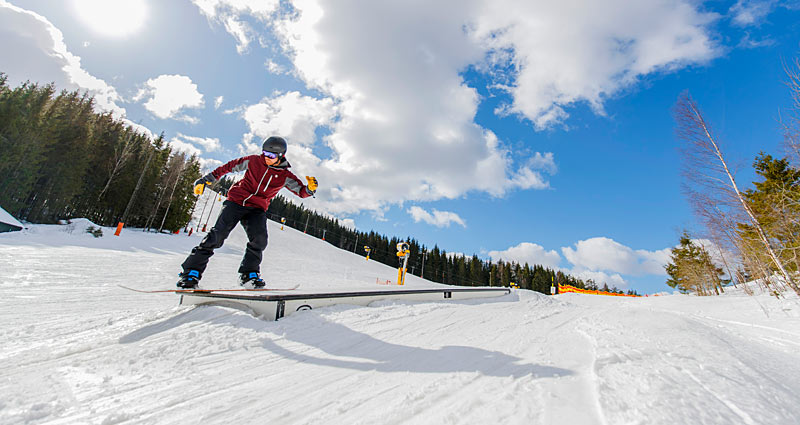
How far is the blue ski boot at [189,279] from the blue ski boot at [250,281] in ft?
1.98

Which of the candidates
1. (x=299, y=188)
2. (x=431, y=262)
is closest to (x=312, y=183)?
(x=299, y=188)

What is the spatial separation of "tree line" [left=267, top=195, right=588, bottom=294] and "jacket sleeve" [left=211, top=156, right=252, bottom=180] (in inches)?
2123

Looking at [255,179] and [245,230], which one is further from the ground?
[255,179]

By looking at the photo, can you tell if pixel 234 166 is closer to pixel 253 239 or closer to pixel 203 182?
pixel 203 182

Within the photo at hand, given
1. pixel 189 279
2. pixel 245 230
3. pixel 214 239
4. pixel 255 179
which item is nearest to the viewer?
pixel 189 279

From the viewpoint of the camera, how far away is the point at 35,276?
12.0ft

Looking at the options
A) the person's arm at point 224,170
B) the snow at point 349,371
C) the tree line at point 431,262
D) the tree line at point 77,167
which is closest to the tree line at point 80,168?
the tree line at point 77,167

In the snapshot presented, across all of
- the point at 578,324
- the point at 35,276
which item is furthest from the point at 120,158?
the point at 578,324

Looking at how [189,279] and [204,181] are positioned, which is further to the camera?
[204,181]

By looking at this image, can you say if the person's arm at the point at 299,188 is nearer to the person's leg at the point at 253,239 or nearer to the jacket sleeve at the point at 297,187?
the jacket sleeve at the point at 297,187

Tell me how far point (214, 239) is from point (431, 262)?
60.7 meters

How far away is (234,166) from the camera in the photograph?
12.6 ft

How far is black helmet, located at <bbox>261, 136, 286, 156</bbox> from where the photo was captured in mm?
3754

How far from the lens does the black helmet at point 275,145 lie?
12.3ft
